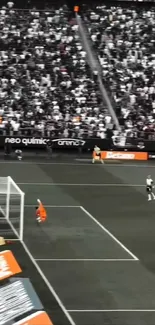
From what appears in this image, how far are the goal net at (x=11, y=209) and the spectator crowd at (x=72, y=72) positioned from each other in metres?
17.4

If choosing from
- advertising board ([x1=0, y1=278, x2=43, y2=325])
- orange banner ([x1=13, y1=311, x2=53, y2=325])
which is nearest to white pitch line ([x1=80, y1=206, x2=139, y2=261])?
advertising board ([x1=0, y1=278, x2=43, y2=325])

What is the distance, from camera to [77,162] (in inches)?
1676

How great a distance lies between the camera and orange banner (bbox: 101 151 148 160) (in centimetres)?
4462

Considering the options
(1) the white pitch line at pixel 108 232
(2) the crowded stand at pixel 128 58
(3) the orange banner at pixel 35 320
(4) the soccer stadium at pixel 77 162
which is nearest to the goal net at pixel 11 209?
(4) the soccer stadium at pixel 77 162

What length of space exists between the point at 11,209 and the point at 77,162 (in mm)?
16850

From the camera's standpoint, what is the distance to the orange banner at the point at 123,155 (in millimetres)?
44625

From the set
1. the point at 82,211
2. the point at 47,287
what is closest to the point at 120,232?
the point at 82,211

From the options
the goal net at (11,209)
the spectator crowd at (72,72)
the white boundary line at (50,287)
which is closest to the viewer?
the white boundary line at (50,287)

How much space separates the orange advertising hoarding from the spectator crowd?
4.75ft

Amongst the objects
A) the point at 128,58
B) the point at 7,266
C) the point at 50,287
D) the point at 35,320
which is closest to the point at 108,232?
the point at 50,287

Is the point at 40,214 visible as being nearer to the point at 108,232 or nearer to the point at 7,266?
the point at 108,232

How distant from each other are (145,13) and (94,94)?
11.8 meters

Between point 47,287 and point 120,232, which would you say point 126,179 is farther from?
point 47,287

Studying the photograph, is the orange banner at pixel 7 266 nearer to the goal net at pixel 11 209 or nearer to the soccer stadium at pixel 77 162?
the soccer stadium at pixel 77 162
